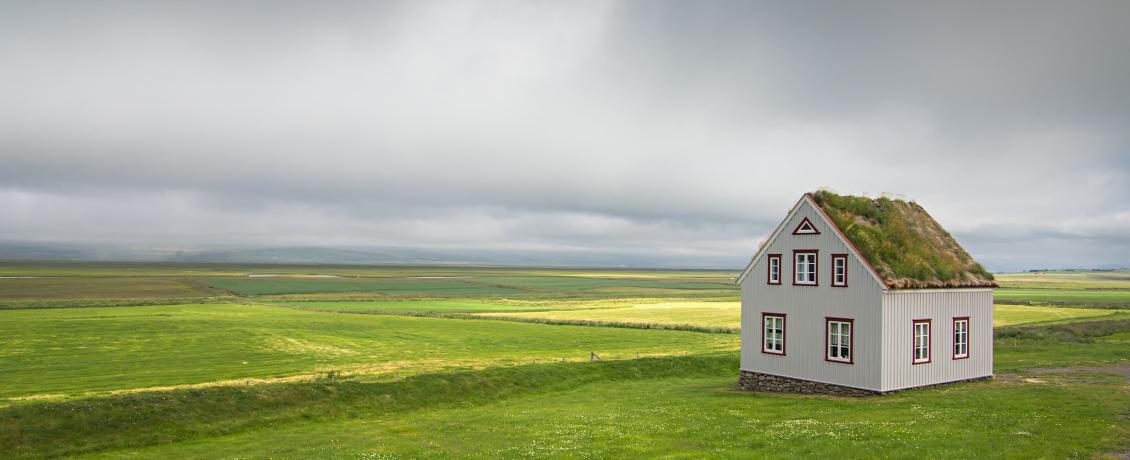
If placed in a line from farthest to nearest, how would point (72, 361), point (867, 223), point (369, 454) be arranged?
point (72, 361), point (867, 223), point (369, 454)

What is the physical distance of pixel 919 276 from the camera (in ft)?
125

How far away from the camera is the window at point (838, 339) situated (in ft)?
122

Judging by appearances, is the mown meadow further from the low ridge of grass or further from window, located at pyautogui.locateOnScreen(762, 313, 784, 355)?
window, located at pyautogui.locateOnScreen(762, 313, 784, 355)

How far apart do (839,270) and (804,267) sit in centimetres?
209

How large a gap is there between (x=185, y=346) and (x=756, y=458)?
2001 inches

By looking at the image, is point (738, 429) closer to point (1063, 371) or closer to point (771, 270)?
point (771, 270)

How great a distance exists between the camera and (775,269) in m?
41.4

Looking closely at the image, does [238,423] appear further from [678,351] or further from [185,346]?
[678,351]

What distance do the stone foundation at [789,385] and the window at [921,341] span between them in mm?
1553

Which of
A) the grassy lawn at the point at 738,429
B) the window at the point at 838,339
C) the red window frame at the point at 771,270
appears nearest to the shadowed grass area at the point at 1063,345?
the grassy lawn at the point at 738,429

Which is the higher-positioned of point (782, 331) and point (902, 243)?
point (902, 243)

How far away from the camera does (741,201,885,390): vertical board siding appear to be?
119 ft

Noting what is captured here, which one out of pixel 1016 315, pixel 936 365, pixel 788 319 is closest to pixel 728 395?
pixel 788 319

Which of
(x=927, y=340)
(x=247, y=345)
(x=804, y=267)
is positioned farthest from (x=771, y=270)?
(x=247, y=345)
